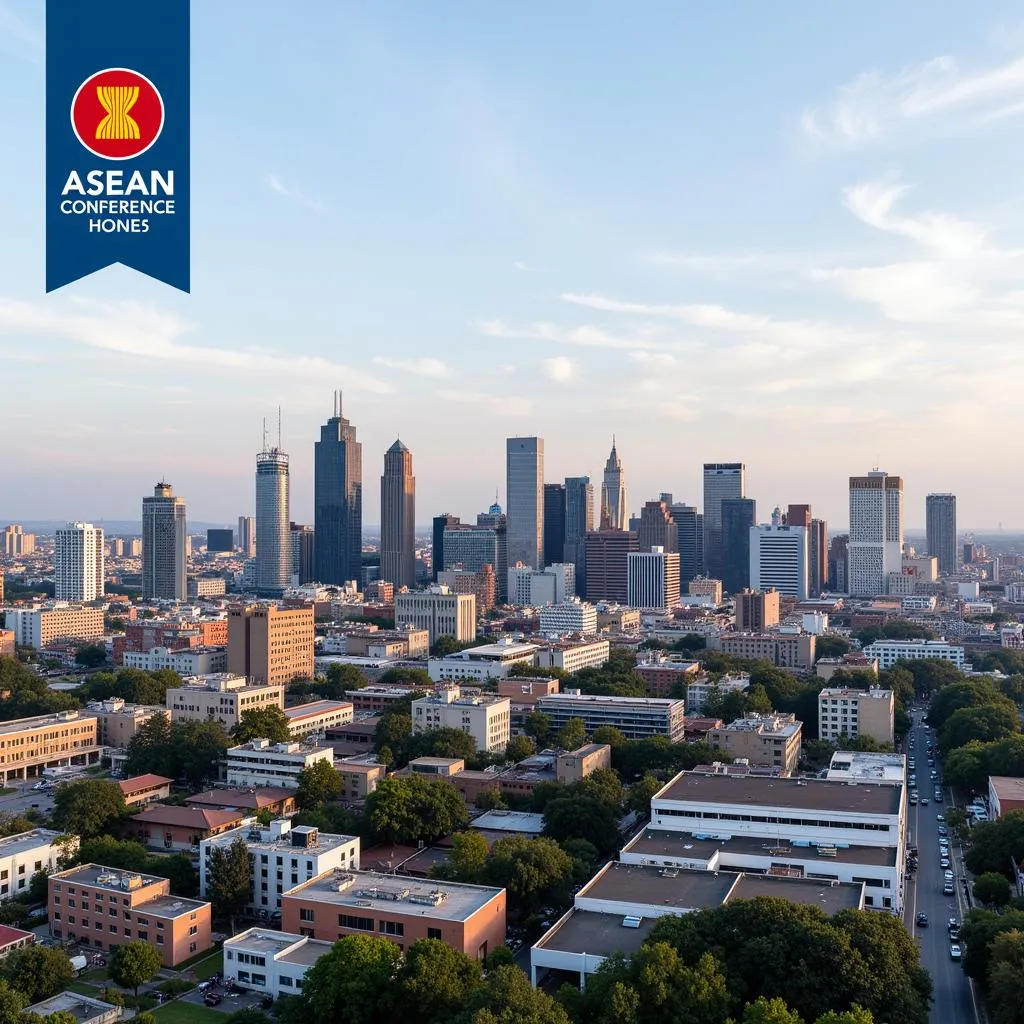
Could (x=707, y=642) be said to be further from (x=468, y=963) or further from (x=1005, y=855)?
(x=468, y=963)

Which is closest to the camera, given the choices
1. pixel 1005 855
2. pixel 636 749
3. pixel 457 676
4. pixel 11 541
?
pixel 1005 855

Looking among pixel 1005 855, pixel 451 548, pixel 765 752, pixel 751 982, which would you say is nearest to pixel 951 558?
pixel 451 548

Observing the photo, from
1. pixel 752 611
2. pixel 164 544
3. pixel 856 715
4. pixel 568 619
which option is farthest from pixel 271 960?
pixel 164 544

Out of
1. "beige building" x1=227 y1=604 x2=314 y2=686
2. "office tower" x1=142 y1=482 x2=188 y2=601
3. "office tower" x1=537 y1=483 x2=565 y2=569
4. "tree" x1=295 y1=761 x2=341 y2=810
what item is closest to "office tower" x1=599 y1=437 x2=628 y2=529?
"office tower" x1=537 y1=483 x2=565 y2=569

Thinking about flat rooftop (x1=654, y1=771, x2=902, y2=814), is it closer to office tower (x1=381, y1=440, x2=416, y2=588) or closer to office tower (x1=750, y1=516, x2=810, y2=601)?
office tower (x1=750, y1=516, x2=810, y2=601)

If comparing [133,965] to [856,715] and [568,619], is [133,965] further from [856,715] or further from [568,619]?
[568,619]

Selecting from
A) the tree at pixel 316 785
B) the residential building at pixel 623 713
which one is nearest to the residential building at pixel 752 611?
the residential building at pixel 623 713
